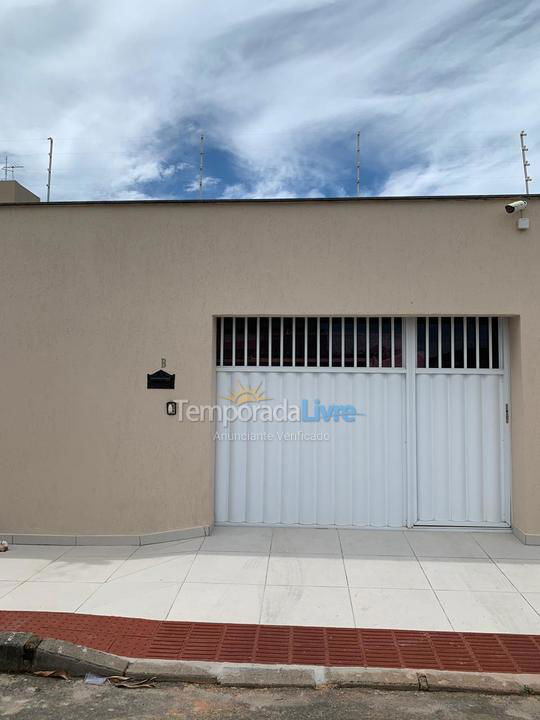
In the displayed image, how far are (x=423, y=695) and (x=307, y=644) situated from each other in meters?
0.87

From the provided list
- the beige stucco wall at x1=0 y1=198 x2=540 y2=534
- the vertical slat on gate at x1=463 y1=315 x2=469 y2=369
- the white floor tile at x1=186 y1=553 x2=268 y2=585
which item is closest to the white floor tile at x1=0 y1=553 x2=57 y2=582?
the beige stucco wall at x1=0 y1=198 x2=540 y2=534

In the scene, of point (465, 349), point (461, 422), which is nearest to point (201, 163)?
point (465, 349)

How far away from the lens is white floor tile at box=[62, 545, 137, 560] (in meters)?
5.94

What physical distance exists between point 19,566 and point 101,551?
2.72 ft

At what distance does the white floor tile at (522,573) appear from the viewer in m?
5.09

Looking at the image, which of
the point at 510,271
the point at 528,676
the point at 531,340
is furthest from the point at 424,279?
the point at 528,676

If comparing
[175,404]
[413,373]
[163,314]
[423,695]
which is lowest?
[423,695]

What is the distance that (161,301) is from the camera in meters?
6.43

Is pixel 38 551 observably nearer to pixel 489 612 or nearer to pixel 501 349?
pixel 489 612

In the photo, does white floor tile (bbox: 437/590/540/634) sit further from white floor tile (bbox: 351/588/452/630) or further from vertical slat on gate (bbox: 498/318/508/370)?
vertical slat on gate (bbox: 498/318/508/370)

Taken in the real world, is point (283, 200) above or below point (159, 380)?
above

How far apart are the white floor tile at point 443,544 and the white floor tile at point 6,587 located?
12.8 ft

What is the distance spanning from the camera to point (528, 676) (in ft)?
12.2

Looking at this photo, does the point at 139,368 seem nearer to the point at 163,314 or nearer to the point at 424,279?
the point at 163,314
